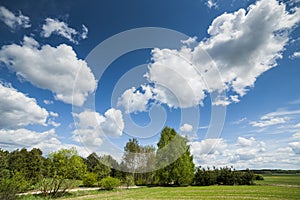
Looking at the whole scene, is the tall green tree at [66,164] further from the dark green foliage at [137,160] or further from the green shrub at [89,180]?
the dark green foliage at [137,160]

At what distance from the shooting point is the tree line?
23.8 metres

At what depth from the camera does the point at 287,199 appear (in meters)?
13.7

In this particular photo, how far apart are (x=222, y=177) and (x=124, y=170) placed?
2123 centimetres

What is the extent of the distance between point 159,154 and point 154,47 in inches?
946

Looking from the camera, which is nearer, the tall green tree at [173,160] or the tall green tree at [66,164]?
the tall green tree at [66,164]

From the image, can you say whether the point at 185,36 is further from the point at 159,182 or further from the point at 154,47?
the point at 159,182

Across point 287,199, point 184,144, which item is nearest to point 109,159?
point 184,144

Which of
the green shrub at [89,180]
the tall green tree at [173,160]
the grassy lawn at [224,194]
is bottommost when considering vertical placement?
the grassy lawn at [224,194]

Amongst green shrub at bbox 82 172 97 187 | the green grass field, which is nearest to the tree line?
green shrub at bbox 82 172 97 187

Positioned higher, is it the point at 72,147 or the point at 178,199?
the point at 72,147

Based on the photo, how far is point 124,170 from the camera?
49.0m

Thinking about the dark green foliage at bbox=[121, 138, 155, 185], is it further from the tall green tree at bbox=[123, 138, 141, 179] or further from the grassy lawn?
the grassy lawn

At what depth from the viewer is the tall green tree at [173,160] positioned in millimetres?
35625

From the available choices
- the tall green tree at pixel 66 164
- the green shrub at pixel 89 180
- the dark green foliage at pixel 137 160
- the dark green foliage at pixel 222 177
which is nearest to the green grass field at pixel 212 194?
the tall green tree at pixel 66 164
